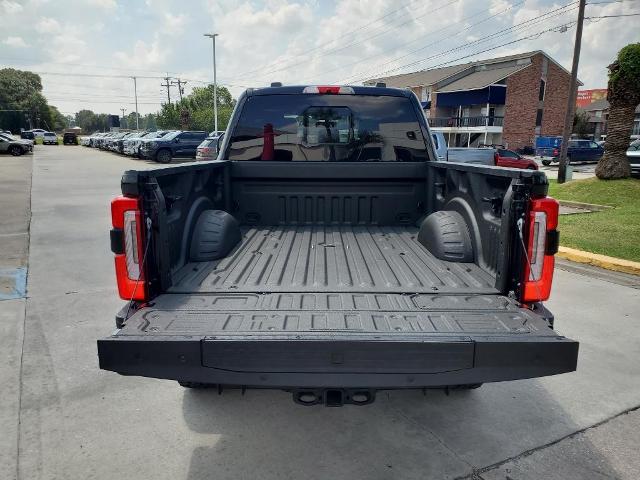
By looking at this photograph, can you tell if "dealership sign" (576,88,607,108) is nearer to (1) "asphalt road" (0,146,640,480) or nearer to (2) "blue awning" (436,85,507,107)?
(2) "blue awning" (436,85,507,107)

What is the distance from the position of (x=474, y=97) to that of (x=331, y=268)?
4841 centimetres

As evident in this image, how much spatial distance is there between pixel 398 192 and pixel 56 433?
3.39m

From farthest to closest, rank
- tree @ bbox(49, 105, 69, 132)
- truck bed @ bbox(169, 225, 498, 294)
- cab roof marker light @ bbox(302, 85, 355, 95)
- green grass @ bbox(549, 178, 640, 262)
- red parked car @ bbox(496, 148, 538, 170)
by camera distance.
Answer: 1. tree @ bbox(49, 105, 69, 132)
2. red parked car @ bbox(496, 148, 538, 170)
3. green grass @ bbox(549, 178, 640, 262)
4. cab roof marker light @ bbox(302, 85, 355, 95)
5. truck bed @ bbox(169, 225, 498, 294)

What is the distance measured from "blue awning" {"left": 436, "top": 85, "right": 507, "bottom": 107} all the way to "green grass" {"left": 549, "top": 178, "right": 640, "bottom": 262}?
1312 inches

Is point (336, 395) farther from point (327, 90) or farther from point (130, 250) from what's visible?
point (327, 90)

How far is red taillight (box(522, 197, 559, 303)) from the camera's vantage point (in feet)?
8.46

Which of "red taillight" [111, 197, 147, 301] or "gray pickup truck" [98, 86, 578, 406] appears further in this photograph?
"red taillight" [111, 197, 147, 301]

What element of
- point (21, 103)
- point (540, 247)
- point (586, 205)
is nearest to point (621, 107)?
point (586, 205)

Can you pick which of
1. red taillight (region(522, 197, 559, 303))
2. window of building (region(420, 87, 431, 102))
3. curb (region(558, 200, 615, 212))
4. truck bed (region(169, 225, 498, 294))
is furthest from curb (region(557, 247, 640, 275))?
window of building (region(420, 87, 431, 102))

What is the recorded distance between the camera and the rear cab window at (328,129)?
4520mm

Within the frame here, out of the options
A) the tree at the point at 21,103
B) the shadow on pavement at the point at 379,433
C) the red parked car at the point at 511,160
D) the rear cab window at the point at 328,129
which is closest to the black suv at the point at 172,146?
the red parked car at the point at 511,160

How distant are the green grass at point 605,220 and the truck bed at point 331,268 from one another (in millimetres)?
5674

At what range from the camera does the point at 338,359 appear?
2219mm

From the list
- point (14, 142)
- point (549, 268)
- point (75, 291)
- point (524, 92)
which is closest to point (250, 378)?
point (549, 268)
